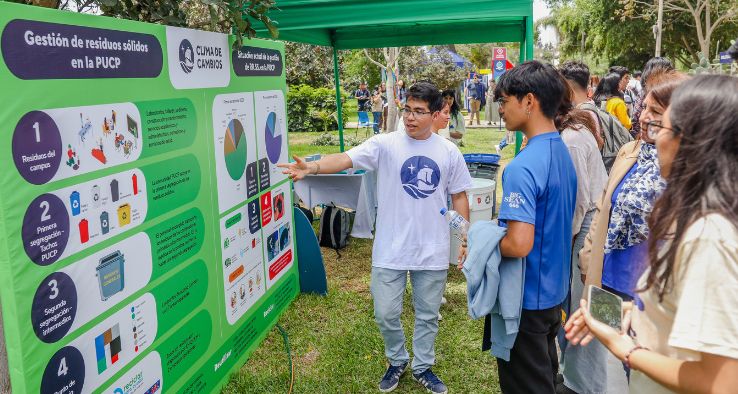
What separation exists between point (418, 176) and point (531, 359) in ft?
4.14

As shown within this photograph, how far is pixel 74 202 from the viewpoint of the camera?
7.17ft

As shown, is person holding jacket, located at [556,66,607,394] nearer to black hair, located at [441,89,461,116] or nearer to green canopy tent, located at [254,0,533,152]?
green canopy tent, located at [254,0,533,152]

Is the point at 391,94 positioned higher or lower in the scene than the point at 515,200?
higher

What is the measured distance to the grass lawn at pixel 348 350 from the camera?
3584mm

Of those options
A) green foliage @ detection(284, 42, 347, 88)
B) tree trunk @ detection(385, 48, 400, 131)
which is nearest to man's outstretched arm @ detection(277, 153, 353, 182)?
tree trunk @ detection(385, 48, 400, 131)

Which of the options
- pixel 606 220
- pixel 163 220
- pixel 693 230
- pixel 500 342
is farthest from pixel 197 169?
pixel 693 230

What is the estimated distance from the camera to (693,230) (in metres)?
1.17

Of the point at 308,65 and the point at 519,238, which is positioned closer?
the point at 519,238

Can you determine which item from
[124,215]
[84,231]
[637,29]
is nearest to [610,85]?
[124,215]

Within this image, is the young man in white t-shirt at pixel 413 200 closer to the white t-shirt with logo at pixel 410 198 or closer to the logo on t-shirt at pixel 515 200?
the white t-shirt with logo at pixel 410 198

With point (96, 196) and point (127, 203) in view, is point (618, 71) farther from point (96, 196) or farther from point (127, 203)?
point (96, 196)

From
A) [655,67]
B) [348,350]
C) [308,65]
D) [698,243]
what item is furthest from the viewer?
[308,65]

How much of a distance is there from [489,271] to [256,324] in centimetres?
213

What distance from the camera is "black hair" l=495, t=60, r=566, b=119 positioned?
7.71 ft
